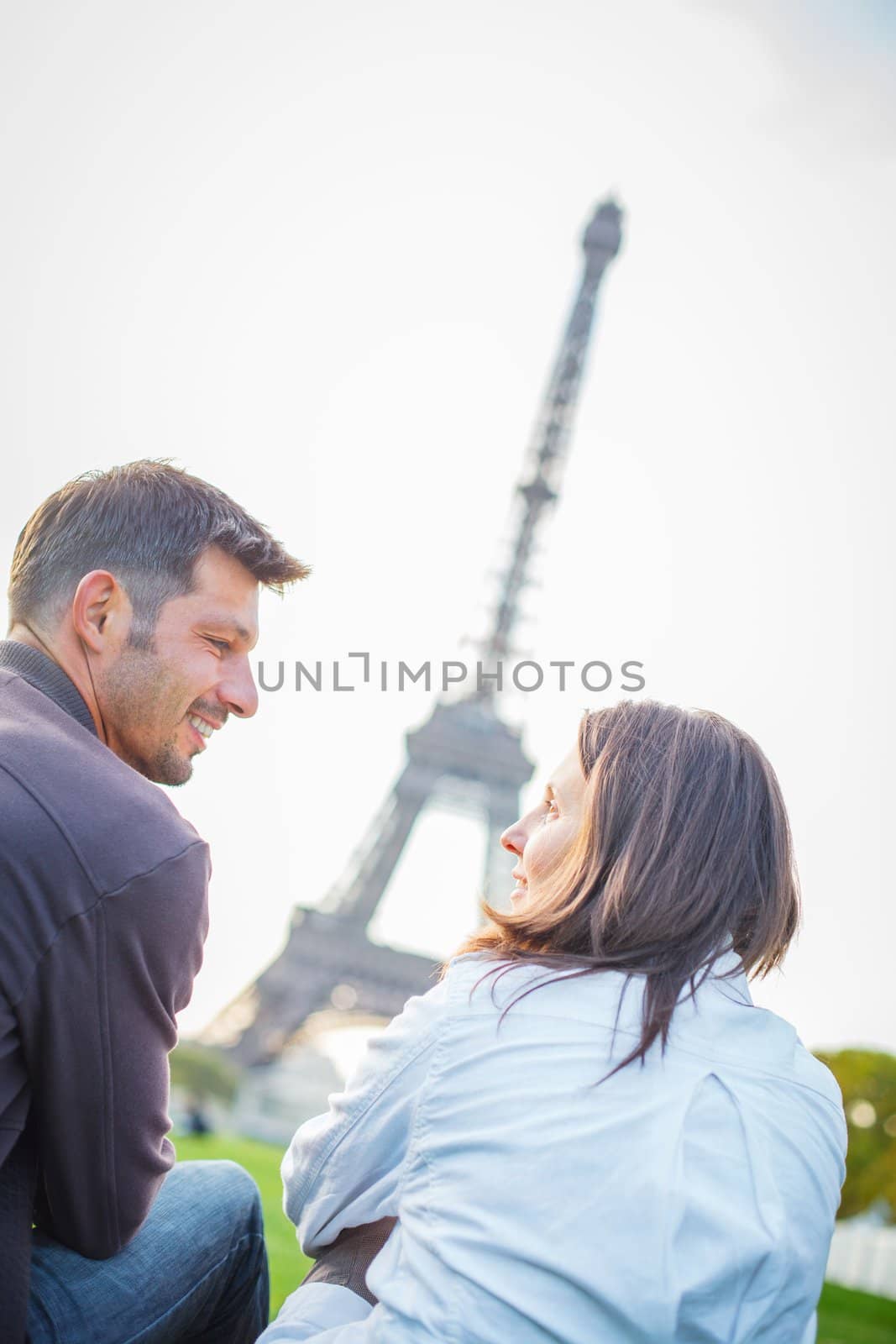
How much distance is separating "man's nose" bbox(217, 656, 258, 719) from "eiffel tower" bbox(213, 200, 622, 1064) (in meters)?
20.6

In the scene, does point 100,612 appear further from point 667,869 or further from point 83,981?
point 667,869

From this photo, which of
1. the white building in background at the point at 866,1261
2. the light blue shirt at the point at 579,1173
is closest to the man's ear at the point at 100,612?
the light blue shirt at the point at 579,1173

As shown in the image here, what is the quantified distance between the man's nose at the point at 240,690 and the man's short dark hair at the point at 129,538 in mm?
292

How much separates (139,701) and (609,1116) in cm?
174

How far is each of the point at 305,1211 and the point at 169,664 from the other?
147cm

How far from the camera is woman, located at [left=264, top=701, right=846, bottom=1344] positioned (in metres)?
1.72

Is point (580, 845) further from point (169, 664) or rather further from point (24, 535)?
point (24, 535)

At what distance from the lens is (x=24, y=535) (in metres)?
3.13

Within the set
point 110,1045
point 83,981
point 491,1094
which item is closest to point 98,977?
point 83,981

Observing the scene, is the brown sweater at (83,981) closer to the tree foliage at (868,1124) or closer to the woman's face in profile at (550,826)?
the woman's face in profile at (550,826)

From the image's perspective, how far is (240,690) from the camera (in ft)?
10.6

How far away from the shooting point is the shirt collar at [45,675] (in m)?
2.64

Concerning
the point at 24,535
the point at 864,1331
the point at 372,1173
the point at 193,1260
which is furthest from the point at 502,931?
the point at 864,1331

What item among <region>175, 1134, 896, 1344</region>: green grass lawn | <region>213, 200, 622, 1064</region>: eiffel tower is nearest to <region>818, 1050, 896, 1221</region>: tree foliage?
<region>213, 200, 622, 1064</region>: eiffel tower
